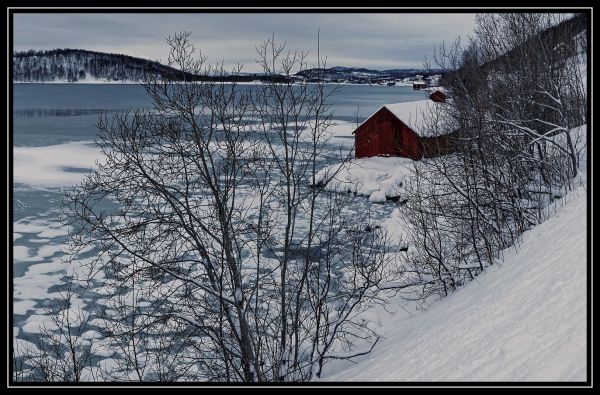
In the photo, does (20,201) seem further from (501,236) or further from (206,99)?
(501,236)

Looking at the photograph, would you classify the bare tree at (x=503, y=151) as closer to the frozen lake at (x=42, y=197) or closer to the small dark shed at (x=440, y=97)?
the small dark shed at (x=440, y=97)

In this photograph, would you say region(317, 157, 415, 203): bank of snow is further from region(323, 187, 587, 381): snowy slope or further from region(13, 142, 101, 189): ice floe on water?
region(323, 187, 587, 381): snowy slope

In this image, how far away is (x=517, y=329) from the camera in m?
5.51

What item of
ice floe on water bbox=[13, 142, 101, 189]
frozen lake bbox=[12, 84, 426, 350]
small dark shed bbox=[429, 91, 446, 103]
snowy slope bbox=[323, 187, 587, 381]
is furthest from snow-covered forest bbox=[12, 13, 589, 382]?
ice floe on water bbox=[13, 142, 101, 189]

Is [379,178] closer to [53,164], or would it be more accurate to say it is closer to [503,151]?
[53,164]

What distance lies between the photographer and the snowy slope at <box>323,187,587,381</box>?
4559 mm

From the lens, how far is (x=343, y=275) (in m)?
15.7

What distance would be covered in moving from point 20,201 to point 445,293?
18.3 metres

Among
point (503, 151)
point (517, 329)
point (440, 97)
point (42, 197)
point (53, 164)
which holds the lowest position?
point (517, 329)

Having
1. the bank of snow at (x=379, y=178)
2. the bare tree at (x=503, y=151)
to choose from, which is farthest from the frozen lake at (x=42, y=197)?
the bare tree at (x=503, y=151)

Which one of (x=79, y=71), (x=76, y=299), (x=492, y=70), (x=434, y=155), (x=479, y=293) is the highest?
(x=492, y=70)

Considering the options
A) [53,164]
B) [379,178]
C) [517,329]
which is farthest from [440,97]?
[517,329]
